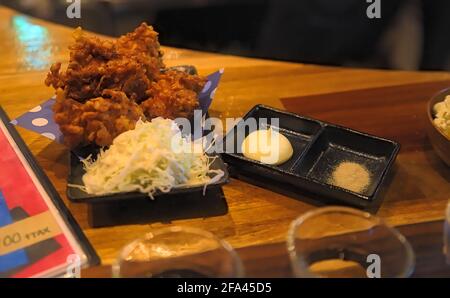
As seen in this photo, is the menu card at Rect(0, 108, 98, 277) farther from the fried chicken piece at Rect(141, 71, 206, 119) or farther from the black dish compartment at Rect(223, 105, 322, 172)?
the black dish compartment at Rect(223, 105, 322, 172)

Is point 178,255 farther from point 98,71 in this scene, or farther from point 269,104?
point 269,104

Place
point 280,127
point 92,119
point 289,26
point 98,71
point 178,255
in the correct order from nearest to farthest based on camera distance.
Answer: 1. point 178,255
2. point 92,119
3. point 98,71
4. point 280,127
5. point 289,26

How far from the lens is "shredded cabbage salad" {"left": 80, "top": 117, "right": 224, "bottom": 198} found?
1.51 metres

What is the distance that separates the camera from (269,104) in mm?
2107

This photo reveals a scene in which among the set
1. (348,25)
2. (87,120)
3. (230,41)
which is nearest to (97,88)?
(87,120)

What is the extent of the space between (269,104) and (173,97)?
447 mm

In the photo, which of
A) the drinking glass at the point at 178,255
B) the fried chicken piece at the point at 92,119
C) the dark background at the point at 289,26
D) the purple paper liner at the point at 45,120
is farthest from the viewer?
the dark background at the point at 289,26

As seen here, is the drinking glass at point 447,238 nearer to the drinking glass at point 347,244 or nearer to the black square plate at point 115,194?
the drinking glass at point 347,244

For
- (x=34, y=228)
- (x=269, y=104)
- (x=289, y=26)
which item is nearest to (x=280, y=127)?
(x=269, y=104)

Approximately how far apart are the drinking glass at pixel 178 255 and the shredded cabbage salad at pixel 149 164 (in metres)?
0.19

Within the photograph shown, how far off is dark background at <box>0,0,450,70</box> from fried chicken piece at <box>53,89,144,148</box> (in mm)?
1142

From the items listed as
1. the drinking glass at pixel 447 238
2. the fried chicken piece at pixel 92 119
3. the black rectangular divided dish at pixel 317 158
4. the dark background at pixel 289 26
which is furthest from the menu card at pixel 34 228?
the dark background at pixel 289 26

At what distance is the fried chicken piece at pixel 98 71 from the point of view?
1729 millimetres
